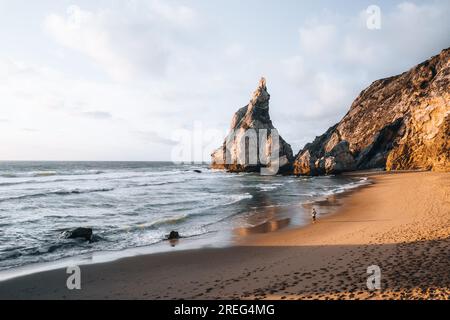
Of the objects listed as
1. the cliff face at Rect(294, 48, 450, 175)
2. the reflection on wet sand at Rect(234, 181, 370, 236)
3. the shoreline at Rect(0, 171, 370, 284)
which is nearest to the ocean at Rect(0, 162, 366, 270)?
the reflection on wet sand at Rect(234, 181, 370, 236)

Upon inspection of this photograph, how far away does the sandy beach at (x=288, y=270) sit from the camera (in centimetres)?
961

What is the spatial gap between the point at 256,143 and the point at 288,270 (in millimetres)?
85697

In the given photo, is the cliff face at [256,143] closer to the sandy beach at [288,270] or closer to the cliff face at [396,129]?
the cliff face at [396,129]

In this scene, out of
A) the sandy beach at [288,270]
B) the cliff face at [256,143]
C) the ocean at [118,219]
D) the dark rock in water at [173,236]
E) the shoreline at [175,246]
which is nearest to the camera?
the sandy beach at [288,270]

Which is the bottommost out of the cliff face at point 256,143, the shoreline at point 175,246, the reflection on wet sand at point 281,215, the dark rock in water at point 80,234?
the shoreline at point 175,246

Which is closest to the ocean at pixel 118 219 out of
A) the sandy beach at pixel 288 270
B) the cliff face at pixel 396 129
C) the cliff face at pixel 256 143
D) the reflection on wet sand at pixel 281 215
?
the reflection on wet sand at pixel 281 215

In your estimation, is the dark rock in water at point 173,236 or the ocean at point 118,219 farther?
the dark rock in water at point 173,236

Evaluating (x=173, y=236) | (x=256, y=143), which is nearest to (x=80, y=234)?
(x=173, y=236)

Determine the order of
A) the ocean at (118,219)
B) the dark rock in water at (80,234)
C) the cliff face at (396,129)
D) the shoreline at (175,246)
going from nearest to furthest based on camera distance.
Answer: the shoreline at (175,246), the ocean at (118,219), the dark rock in water at (80,234), the cliff face at (396,129)

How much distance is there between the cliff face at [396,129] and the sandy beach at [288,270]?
44758 mm
